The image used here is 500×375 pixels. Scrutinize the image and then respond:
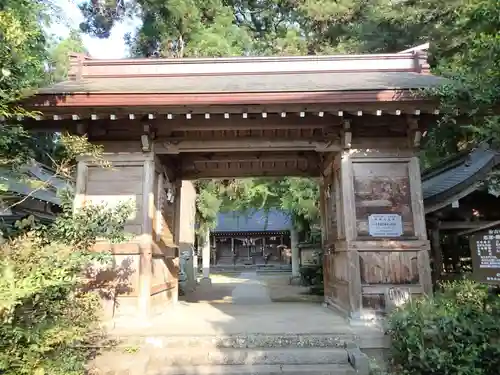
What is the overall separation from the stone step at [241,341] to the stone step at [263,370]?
325mm

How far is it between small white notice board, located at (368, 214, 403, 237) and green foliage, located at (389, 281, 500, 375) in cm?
152

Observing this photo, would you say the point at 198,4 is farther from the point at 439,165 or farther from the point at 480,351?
the point at 480,351

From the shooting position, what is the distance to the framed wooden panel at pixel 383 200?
18.9ft

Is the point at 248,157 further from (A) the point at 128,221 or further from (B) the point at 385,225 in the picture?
(B) the point at 385,225

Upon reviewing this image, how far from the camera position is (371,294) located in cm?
554

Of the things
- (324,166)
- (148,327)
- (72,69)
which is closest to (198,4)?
(72,69)

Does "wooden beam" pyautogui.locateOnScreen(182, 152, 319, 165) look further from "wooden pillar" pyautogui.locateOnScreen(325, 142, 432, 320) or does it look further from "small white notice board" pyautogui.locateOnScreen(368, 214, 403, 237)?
"small white notice board" pyautogui.locateOnScreen(368, 214, 403, 237)

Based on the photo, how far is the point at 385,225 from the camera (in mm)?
5754

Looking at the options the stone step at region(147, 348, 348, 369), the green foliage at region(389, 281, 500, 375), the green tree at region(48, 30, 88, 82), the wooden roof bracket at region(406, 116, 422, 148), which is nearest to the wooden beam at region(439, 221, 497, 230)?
the wooden roof bracket at region(406, 116, 422, 148)

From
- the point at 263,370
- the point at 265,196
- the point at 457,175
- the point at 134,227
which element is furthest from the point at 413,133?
the point at 265,196

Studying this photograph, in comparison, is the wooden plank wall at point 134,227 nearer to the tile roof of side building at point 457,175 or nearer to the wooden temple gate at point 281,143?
the wooden temple gate at point 281,143

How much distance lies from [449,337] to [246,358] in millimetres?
2169

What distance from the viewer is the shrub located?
123 inches

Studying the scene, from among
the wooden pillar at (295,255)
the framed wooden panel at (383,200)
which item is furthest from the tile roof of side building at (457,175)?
the wooden pillar at (295,255)
